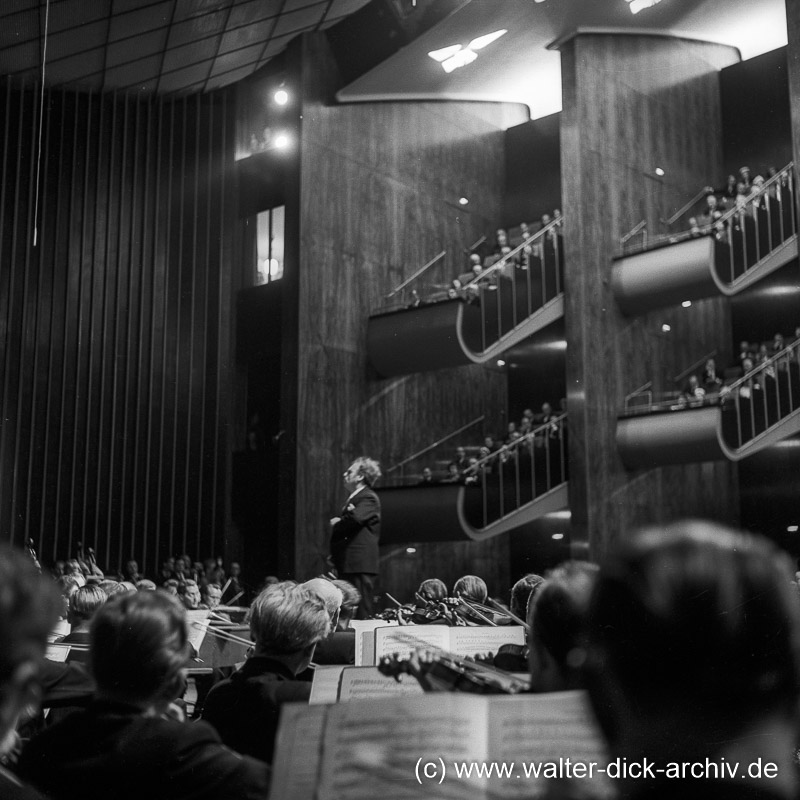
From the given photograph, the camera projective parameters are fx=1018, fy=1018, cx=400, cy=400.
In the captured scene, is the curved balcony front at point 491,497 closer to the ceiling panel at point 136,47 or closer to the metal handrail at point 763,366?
the metal handrail at point 763,366

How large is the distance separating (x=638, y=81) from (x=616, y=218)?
236cm

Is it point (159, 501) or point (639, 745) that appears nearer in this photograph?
point (639, 745)

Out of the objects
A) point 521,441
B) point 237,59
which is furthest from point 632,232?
point 237,59

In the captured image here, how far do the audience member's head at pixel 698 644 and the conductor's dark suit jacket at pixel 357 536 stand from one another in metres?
6.65

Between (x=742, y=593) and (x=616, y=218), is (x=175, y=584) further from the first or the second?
(x=742, y=593)

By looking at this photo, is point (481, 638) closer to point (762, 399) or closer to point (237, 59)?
point (762, 399)

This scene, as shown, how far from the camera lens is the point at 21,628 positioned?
917mm

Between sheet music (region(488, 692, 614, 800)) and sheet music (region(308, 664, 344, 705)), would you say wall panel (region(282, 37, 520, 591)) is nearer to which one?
sheet music (region(308, 664, 344, 705))

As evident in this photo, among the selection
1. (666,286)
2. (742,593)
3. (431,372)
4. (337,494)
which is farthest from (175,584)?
(742,593)

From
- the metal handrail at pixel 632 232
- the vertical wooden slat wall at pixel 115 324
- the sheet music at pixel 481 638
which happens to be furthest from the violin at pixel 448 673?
the metal handrail at pixel 632 232

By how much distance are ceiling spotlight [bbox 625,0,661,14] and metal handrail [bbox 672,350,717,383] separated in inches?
208

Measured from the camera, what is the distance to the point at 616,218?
14.9m

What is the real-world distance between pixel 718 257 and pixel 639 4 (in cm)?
391

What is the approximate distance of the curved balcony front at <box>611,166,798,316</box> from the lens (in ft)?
45.3
